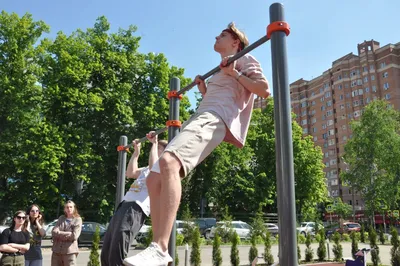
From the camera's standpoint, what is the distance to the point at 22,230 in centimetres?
583

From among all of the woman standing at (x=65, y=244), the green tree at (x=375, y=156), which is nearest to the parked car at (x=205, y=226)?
the green tree at (x=375, y=156)

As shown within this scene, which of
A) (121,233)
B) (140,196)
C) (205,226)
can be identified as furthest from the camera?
(205,226)

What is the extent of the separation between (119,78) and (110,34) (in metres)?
3.00

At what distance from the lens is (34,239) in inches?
231

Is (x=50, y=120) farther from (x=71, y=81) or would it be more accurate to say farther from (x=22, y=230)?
(x=22, y=230)

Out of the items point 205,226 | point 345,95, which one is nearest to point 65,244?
point 205,226

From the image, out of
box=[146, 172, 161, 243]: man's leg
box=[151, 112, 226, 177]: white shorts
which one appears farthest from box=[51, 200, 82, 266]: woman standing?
box=[151, 112, 226, 177]: white shorts

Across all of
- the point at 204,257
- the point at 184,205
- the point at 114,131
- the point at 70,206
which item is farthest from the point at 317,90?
the point at 70,206

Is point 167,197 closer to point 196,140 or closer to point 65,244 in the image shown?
point 196,140

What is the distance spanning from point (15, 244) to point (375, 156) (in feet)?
116

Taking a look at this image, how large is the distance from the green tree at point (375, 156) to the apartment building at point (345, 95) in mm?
25710

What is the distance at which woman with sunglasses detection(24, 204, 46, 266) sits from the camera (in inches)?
229

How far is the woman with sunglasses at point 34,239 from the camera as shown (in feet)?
19.1

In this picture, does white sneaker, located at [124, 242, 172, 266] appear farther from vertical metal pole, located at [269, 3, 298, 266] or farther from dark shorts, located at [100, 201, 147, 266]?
dark shorts, located at [100, 201, 147, 266]
